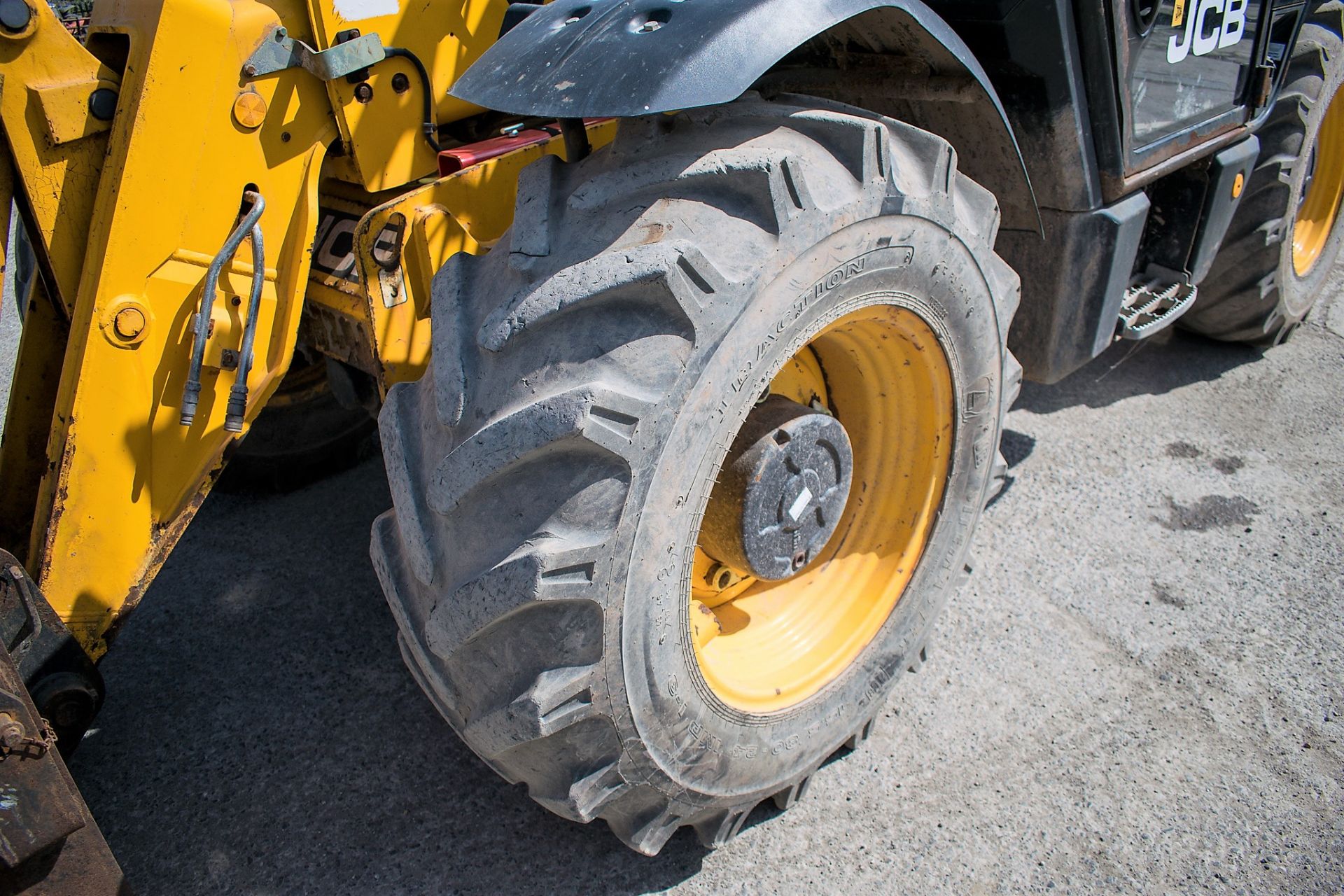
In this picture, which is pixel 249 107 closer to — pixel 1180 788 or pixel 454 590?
pixel 454 590

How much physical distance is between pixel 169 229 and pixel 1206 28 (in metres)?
2.35

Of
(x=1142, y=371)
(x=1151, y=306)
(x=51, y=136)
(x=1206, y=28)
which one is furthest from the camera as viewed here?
(x=1142, y=371)

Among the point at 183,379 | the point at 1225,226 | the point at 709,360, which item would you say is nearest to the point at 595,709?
the point at 709,360

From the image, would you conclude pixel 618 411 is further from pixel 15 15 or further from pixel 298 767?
pixel 298 767

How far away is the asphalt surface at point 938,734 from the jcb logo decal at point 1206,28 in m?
1.30

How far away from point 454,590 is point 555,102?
2.38 ft

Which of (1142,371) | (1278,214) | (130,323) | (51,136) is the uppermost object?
(51,136)

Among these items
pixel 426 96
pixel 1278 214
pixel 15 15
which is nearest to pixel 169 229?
pixel 15 15

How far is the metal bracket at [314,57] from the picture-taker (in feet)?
5.01

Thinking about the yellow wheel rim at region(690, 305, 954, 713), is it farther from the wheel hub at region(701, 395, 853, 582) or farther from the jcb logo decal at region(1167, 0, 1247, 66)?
the jcb logo decal at region(1167, 0, 1247, 66)

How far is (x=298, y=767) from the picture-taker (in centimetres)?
206

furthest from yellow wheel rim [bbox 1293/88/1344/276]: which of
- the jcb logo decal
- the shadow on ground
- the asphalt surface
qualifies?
the shadow on ground

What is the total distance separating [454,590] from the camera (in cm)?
136

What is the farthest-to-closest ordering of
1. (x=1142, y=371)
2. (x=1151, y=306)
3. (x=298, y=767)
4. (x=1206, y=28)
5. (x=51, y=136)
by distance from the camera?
1. (x=1142, y=371)
2. (x=1151, y=306)
3. (x=1206, y=28)
4. (x=298, y=767)
5. (x=51, y=136)
